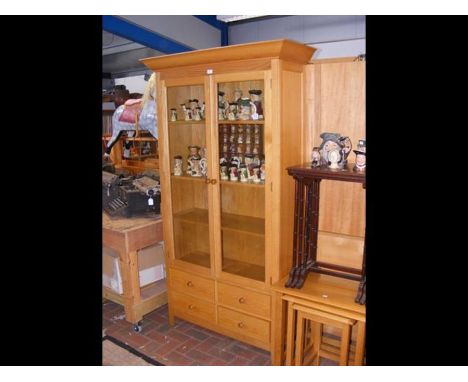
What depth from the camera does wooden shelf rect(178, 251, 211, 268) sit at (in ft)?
9.18

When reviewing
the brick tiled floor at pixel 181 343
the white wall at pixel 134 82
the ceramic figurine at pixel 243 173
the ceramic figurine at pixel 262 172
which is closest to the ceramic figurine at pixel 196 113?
the ceramic figurine at pixel 243 173

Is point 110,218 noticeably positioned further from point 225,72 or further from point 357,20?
point 357,20

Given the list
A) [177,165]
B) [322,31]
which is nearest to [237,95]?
[177,165]

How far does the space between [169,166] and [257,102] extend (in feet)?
2.67

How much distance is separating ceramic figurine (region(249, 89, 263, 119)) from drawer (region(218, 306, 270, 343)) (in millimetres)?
1278

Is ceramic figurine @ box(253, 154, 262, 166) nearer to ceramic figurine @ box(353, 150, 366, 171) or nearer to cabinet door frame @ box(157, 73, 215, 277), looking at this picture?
cabinet door frame @ box(157, 73, 215, 277)

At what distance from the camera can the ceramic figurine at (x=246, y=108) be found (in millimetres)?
2430

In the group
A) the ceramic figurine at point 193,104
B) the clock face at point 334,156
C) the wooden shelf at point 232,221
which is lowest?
the wooden shelf at point 232,221

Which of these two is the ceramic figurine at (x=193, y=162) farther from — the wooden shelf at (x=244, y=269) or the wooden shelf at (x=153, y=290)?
the wooden shelf at (x=153, y=290)

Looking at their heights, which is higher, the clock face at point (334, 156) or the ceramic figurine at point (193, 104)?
the ceramic figurine at point (193, 104)

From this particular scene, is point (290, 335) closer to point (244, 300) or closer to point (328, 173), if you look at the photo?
point (244, 300)
